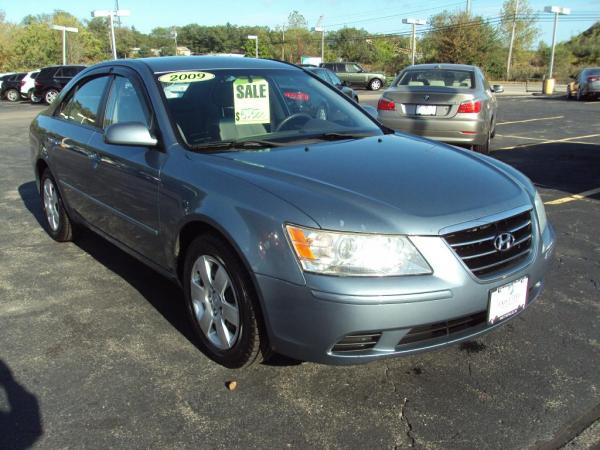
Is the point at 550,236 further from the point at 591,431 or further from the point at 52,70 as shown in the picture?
the point at 52,70

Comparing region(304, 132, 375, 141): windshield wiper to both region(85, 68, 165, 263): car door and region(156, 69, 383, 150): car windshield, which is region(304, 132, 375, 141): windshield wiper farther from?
region(85, 68, 165, 263): car door

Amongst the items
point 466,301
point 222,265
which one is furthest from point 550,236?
point 222,265

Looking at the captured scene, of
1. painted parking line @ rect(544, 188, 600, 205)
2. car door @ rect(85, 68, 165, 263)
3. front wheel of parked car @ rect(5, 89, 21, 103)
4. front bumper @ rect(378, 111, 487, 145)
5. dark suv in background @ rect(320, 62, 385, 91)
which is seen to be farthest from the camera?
dark suv in background @ rect(320, 62, 385, 91)

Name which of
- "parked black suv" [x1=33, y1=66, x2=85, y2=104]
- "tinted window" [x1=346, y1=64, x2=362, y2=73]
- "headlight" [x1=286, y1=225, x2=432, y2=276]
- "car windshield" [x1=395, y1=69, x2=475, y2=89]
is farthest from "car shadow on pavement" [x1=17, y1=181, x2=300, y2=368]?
"tinted window" [x1=346, y1=64, x2=362, y2=73]

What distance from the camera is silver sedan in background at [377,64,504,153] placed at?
854cm

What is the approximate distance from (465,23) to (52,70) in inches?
1497

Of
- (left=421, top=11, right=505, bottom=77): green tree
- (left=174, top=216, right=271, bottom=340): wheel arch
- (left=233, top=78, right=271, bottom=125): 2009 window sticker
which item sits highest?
(left=421, top=11, right=505, bottom=77): green tree

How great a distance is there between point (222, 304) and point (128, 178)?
1.16 m

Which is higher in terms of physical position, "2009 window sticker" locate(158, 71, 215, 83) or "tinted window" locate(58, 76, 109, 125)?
"2009 window sticker" locate(158, 71, 215, 83)

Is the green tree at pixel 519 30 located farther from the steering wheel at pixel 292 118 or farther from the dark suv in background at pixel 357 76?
the steering wheel at pixel 292 118

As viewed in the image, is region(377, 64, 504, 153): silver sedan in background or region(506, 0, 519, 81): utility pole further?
region(506, 0, 519, 81): utility pole

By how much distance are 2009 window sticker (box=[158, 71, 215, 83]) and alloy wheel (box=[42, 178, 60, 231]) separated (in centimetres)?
201

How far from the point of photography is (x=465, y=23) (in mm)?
49906

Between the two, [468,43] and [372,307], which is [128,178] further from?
[468,43]
